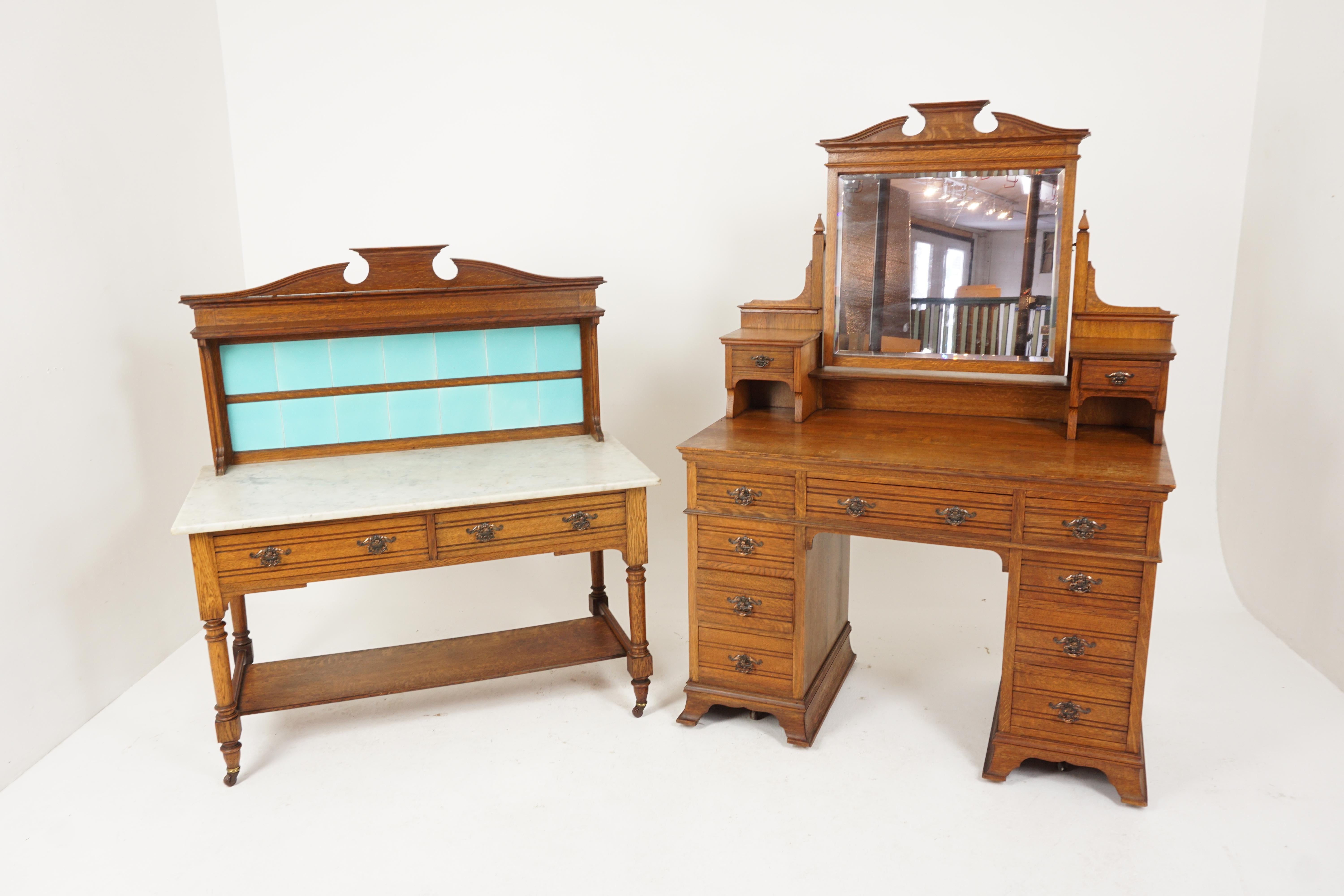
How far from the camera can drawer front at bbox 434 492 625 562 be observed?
3.04 meters

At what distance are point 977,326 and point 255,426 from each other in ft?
8.83

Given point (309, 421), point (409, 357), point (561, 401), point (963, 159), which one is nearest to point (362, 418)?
point (309, 421)

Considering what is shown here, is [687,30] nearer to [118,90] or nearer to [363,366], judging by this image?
[363,366]

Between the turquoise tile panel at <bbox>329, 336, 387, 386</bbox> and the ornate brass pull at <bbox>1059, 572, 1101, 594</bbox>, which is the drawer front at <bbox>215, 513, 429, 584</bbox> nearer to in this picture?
the turquoise tile panel at <bbox>329, 336, 387, 386</bbox>

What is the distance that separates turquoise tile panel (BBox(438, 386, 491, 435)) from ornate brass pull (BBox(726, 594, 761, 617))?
1247 mm

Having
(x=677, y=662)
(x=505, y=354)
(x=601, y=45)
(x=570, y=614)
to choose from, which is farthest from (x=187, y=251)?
(x=677, y=662)

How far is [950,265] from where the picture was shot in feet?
10.7

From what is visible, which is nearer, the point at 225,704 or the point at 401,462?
the point at 225,704

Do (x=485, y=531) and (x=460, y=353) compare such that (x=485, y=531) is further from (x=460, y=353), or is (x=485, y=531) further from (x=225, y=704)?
(x=225, y=704)

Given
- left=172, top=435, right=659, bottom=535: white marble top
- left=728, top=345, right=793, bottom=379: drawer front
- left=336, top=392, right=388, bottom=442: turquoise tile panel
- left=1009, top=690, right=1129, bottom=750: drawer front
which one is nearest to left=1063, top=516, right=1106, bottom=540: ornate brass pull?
left=1009, top=690, right=1129, bottom=750: drawer front

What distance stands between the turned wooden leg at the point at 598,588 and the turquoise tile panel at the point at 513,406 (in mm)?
636

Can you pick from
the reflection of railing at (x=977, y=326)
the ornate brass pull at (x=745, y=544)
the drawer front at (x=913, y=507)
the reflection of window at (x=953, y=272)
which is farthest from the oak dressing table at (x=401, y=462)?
the reflection of window at (x=953, y=272)

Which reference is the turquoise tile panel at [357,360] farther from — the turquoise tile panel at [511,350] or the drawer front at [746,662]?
the drawer front at [746,662]

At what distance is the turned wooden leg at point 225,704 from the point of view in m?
2.90
